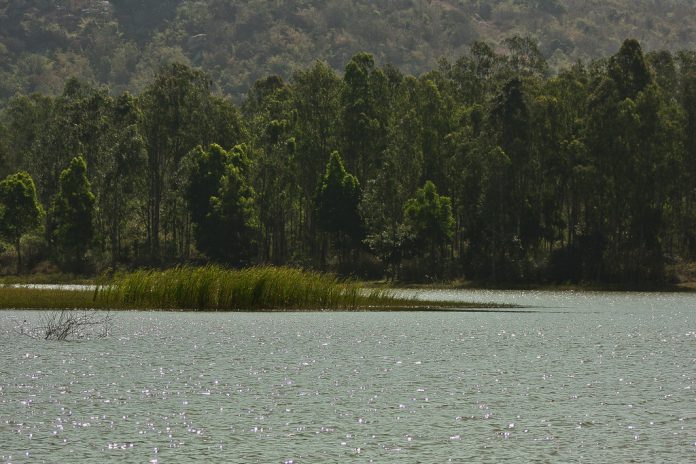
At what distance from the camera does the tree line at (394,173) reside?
353 ft

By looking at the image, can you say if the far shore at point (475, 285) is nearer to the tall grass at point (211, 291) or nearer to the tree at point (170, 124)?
the tree at point (170, 124)

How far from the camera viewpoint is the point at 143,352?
119 feet

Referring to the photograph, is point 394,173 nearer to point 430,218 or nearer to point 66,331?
point 430,218

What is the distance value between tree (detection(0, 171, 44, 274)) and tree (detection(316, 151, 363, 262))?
1284 inches

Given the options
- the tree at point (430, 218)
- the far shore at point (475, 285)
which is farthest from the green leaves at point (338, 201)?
the tree at point (430, 218)

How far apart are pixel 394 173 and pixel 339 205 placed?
735 centimetres

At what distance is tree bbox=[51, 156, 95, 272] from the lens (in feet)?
388

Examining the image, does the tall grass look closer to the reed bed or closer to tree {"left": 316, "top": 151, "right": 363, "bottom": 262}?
the reed bed

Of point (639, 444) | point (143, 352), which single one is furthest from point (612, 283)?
point (639, 444)

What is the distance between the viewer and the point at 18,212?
120 metres

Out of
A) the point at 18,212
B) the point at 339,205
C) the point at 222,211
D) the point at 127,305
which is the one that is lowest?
the point at 127,305

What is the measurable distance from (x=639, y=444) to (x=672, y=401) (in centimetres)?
607

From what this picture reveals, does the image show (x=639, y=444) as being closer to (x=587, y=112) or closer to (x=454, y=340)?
(x=454, y=340)

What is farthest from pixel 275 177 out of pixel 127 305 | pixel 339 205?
Answer: pixel 127 305
